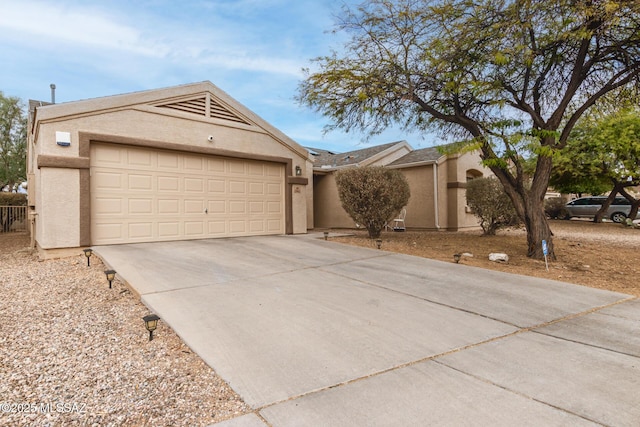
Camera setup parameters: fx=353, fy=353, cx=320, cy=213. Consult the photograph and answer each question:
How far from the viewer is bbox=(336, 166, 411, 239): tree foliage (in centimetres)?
984

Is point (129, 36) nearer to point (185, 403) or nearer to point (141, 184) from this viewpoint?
point (141, 184)

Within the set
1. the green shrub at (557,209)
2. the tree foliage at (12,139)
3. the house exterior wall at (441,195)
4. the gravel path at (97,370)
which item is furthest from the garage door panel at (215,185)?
the green shrub at (557,209)

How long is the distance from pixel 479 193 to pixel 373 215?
4.19m

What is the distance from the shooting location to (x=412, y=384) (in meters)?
2.76

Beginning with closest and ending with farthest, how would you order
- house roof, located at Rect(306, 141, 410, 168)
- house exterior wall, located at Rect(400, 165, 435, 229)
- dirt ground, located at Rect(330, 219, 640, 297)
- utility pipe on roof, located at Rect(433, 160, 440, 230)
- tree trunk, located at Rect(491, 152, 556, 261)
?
1. dirt ground, located at Rect(330, 219, 640, 297)
2. tree trunk, located at Rect(491, 152, 556, 261)
3. utility pipe on roof, located at Rect(433, 160, 440, 230)
4. house exterior wall, located at Rect(400, 165, 435, 229)
5. house roof, located at Rect(306, 141, 410, 168)

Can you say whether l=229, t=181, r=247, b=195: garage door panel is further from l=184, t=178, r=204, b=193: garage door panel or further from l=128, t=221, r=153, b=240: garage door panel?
l=128, t=221, r=153, b=240: garage door panel

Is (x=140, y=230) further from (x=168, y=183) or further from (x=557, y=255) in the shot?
(x=557, y=255)

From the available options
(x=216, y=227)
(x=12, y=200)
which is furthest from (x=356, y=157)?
(x=12, y=200)

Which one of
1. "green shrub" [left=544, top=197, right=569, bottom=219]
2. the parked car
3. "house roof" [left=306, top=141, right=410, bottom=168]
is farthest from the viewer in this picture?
"green shrub" [left=544, top=197, right=569, bottom=219]

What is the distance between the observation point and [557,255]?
8.73 meters

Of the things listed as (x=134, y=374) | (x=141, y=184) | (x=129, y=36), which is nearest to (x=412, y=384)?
(x=134, y=374)

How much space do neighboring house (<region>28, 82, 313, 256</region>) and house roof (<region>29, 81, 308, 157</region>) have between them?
0.9 inches

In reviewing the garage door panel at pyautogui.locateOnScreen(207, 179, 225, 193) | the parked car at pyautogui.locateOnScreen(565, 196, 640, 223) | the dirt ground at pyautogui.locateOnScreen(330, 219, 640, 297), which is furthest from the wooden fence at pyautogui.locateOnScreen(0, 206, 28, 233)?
the parked car at pyautogui.locateOnScreen(565, 196, 640, 223)

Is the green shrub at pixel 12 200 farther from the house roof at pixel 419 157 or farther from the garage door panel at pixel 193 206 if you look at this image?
the house roof at pixel 419 157
